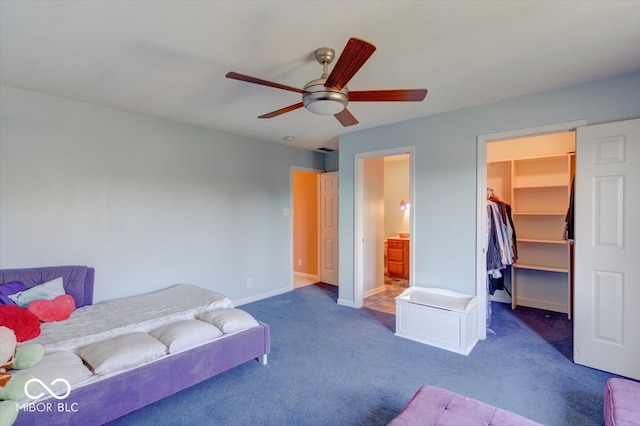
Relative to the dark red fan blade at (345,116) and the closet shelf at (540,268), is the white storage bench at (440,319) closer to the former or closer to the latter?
the closet shelf at (540,268)

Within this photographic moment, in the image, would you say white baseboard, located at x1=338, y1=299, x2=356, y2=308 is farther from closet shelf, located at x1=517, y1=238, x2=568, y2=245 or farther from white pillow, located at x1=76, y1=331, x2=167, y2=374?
white pillow, located at x1=76, y1=331, x2=167, y2=374

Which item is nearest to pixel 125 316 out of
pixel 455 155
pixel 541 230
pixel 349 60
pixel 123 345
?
pixel 123 345

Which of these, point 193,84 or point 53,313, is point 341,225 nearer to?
point 193,84

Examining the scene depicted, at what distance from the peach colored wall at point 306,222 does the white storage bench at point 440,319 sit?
2.88 m

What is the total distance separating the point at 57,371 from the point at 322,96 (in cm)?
231

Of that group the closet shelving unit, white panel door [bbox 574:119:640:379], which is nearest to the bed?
white panel door [bbox 574:119:640:379]

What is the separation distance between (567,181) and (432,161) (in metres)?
1.95

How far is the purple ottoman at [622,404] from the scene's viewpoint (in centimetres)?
Result: 154

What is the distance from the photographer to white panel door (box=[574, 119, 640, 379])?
2547 millimetres

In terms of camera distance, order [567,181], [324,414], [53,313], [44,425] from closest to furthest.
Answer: [44,425]
[324,414]
[53,313]
[567,181]

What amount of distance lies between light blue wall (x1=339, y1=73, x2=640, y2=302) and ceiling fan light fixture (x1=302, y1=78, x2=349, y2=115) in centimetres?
149

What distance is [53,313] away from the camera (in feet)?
8.52

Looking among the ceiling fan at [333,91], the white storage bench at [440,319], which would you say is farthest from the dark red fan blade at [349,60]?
the white storage bench at [440,319]

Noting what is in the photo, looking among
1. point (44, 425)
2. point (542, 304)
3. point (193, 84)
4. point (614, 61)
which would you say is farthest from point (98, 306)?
point (542, 304)
